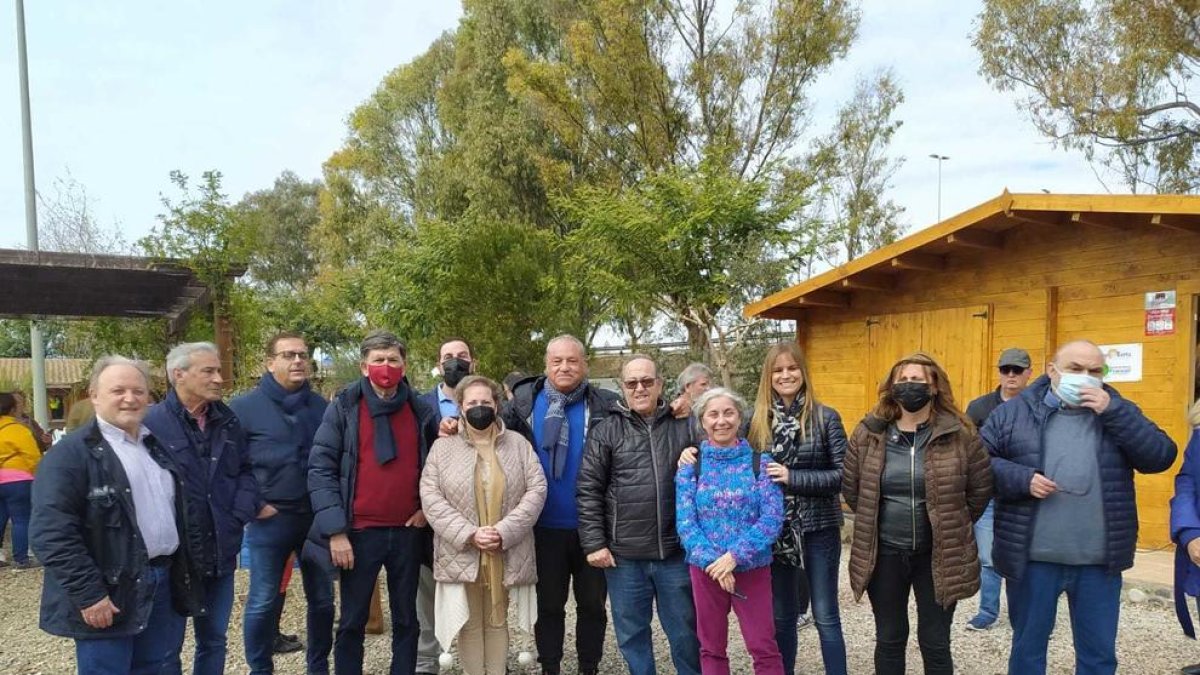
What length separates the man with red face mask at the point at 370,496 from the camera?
12.1 feet

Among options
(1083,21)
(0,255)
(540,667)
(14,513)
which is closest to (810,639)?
(540,667)

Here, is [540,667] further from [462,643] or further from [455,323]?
[455,323]

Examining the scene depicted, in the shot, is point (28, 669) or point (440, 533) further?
point (28, 669)

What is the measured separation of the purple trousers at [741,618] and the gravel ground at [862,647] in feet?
3.67

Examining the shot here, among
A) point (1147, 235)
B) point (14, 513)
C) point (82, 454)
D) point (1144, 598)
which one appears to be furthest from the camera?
point (14, 513)

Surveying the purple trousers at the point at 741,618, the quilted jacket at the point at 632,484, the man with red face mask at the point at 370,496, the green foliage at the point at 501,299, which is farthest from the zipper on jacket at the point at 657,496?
the green foliage at the point at 501,299

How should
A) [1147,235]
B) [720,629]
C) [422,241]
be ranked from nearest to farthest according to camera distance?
[720,629] → [1147,235] → [422,241]

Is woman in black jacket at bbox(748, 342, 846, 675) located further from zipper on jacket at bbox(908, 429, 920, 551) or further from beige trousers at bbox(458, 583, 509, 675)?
beige trousers at bbox(458, 583, 509, 675)

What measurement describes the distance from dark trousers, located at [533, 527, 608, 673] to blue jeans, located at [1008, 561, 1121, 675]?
1.99 meters

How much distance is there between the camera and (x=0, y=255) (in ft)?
25.2

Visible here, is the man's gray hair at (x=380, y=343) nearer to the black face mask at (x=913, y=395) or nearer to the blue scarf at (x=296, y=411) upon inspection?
the blue scarf at (x=296, y=411)

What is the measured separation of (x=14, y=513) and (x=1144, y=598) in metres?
9.99

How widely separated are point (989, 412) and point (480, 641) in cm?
363

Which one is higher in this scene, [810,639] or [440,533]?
[440,533]
